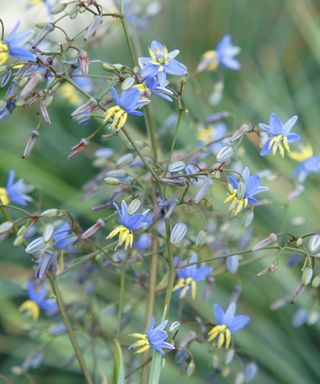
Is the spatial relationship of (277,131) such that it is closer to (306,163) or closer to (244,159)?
(306,163)

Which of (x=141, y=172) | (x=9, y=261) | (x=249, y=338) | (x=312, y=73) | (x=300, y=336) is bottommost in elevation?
(x=312, y=73)

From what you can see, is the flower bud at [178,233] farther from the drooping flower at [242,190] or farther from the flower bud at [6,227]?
the flower bud at [6,227]

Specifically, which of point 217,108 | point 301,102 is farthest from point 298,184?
point 301,102

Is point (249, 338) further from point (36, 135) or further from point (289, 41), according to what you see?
point (289, 41)

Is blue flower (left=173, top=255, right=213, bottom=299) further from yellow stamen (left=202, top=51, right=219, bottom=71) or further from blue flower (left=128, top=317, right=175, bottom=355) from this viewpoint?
yellow stamen (left=202, top=51, right=219, bottom=71)

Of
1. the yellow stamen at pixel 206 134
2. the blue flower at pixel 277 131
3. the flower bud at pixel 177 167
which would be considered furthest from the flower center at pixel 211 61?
the flower bud at pixel 177 167

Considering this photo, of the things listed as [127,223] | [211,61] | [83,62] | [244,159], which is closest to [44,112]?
[83,62]
